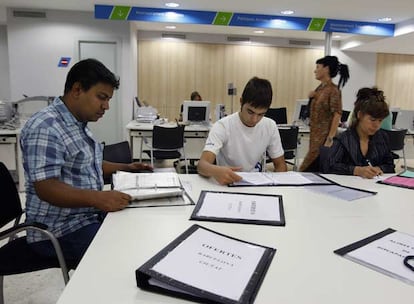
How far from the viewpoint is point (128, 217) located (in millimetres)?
1341

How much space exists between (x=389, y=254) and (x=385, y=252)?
0.6 inches

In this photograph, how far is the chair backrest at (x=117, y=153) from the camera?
2.27 m

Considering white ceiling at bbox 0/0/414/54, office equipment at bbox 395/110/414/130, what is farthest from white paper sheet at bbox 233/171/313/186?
office equipment at bbox 395/110/414/130

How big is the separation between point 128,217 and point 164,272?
0.48m

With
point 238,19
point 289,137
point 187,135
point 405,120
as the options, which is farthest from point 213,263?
point 405,120

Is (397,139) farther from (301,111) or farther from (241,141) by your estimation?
(241,141)

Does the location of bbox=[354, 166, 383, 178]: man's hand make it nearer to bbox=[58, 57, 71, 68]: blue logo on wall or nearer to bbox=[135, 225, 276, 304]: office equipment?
bbox=[135, 225, 276, 304]: office equipment

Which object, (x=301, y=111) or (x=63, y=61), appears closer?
(x=301, y=111)

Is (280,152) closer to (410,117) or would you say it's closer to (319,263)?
(319,263)

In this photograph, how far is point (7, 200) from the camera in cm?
167

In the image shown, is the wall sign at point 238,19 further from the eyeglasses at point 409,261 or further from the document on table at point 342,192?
the eyeglasses at point 409,261

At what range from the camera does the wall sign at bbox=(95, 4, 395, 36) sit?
5.82 meters

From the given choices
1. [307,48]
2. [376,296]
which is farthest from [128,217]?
[307,48]

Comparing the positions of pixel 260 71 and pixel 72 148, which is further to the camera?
pixel 260 71
